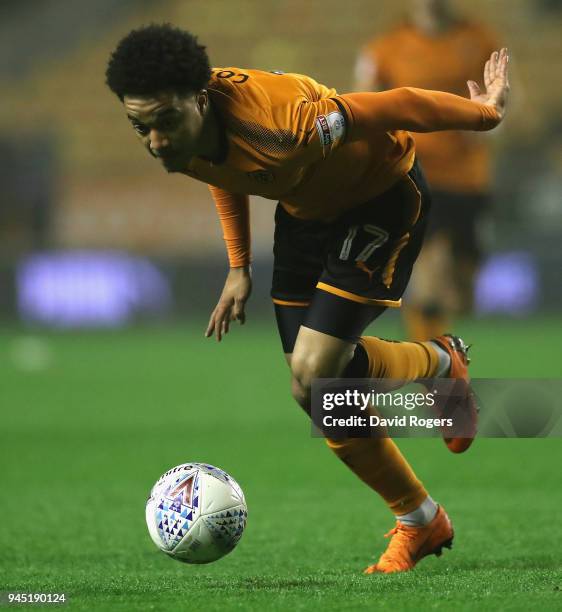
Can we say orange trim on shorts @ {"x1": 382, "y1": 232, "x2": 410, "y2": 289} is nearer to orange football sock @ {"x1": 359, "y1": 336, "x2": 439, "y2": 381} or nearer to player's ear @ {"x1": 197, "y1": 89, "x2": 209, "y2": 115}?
orange football sock @ {"x1": 359, "y1": 336, "x2": 439, "y2": 381}

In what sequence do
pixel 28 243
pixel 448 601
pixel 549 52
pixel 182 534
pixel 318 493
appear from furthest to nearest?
pixel 549 52 < pixel 28 243 < pixel 318 493 < pixel 182 534 < pixel 448 601

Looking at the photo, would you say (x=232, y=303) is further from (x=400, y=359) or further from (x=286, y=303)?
(x=400, y=359)

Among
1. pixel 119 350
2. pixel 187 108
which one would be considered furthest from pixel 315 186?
pixel 119 350

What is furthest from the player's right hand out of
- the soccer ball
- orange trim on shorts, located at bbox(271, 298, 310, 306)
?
the soccer ball

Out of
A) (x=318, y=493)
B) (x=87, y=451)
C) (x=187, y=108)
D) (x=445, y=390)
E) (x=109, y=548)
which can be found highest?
(x=187, y=108)

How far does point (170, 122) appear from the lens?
3738 millimetres

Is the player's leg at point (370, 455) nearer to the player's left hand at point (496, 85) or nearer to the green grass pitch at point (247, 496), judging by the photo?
the green grass pitch at point (247, 496)

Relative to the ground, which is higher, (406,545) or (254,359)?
(406,545)

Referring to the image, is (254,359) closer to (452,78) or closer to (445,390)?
(452,78)

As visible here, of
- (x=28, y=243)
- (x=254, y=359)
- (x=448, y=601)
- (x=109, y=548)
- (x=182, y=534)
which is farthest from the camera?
(x=28, y=243)

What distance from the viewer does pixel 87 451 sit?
7.78 metres

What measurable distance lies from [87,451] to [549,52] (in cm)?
1698

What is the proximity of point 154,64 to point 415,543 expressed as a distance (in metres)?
1.93

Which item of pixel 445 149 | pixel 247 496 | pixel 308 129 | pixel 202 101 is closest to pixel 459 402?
pixel 308 129
